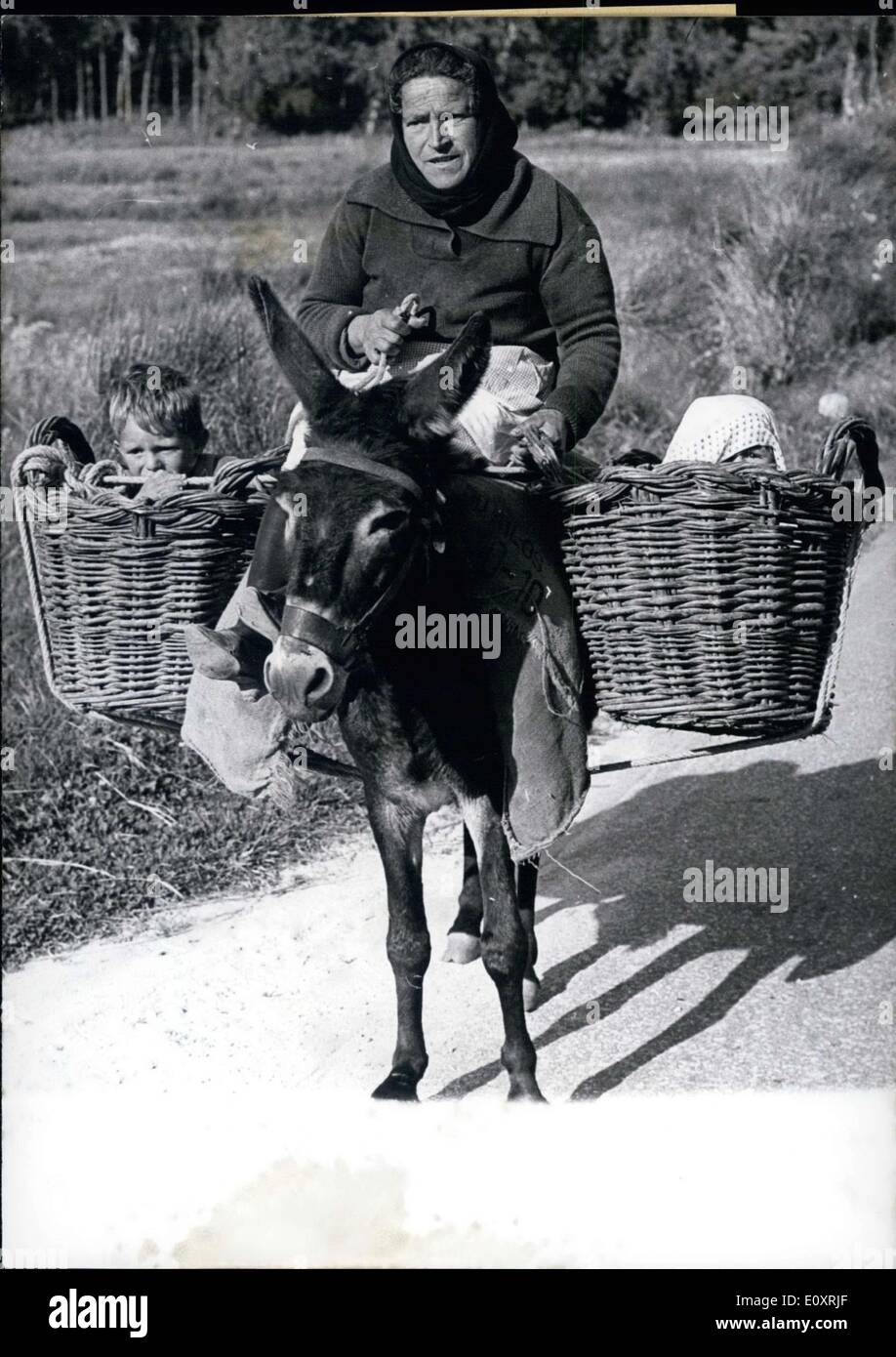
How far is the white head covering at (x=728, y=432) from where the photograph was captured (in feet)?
14.3

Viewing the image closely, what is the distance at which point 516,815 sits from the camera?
13.4 feet

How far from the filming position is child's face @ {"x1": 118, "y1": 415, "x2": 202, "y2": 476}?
5.42 m

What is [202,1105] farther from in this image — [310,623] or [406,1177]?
[310,623]

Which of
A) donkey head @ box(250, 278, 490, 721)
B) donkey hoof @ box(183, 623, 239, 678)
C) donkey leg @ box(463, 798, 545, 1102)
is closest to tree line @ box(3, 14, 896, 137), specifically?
donkey head @ box(250, 278, 490, 721)

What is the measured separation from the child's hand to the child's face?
1.01 meters

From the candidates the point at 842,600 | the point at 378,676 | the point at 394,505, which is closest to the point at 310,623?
the point at 394,505

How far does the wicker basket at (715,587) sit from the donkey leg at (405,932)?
73 centimetres

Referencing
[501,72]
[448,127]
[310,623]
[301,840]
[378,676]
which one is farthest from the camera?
[501,72]

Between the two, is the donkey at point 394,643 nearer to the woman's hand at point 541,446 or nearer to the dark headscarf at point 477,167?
the woman's hand at point 541,446

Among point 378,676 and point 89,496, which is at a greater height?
point 89,496

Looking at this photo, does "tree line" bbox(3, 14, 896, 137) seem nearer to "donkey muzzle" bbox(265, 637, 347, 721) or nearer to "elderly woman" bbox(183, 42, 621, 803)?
"elderly woman" bbox(183, 42, 621, 803)

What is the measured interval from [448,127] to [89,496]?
5.02ft

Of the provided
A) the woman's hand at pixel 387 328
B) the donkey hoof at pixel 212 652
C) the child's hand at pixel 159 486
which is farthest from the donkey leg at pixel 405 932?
the woman's hand at pixel 387 328

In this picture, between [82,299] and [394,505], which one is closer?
[394,505]
